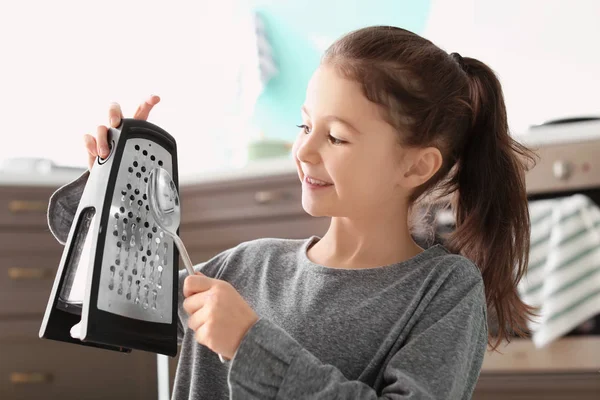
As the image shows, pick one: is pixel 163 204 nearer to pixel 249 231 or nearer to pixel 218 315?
pixel 218 315

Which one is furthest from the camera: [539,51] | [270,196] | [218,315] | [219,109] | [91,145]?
Answer: [219,109]

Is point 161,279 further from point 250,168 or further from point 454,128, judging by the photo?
point 250,168

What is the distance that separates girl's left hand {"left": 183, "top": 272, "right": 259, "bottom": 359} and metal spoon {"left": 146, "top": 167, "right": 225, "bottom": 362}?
34 mm

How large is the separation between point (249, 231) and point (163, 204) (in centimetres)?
167

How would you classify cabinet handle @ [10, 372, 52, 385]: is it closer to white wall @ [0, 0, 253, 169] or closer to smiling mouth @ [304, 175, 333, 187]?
white wall @ [0, 0, 253, 169]

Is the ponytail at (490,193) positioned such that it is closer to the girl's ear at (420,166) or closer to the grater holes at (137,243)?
the girl's ear at (420,166)

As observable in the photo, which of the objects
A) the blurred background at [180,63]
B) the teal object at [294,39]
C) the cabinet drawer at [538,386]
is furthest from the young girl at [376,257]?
the teal object at [294,39]

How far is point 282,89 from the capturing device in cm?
326

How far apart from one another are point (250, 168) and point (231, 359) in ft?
5.63

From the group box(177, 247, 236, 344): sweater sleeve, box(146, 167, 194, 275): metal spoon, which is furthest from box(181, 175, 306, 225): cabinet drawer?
box(146, 167, 194, 275): metal spoon

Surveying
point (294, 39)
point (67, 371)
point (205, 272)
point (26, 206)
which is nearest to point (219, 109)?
point (294, 39)

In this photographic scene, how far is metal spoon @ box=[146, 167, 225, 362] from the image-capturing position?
32.9 inches

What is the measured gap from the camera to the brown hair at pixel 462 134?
3.17 ft

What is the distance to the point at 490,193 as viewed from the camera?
1.06 m
